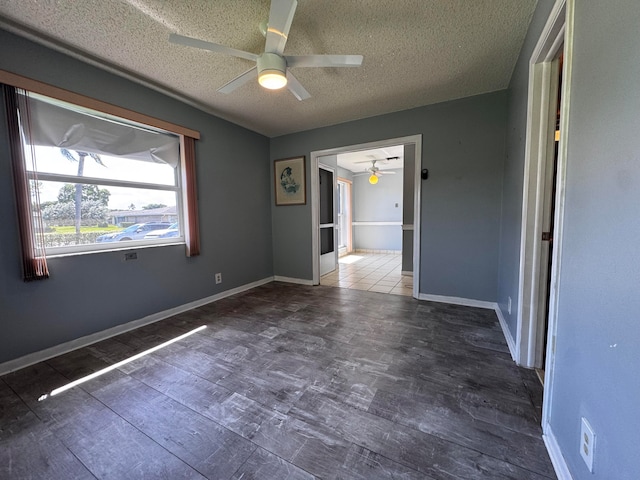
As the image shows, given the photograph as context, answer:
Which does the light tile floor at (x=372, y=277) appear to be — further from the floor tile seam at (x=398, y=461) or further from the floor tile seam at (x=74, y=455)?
the floor tile seam at (x=74, y=455)

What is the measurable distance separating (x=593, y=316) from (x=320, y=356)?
5.33 ft

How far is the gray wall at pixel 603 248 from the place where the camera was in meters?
0.69

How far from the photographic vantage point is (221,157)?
3426mm

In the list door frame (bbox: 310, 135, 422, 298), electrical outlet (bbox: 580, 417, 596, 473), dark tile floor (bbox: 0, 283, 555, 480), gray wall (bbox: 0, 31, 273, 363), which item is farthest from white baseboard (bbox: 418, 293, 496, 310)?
gray wall (bbox: 0, 31, 273, 363)

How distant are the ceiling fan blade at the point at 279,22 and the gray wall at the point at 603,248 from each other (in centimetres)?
132

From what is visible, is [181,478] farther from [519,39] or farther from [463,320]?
[519,39]

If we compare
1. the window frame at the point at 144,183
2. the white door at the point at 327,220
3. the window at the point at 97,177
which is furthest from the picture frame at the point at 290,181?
the window at the point at 97,177

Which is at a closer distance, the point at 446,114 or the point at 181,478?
the point at 181,478

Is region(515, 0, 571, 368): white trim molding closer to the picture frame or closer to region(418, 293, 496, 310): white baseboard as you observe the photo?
region(418, 293, 496, 310): white baseboard

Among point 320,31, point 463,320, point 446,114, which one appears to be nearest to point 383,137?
point 446,114

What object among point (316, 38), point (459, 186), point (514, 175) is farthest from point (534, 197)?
point (316, 38)

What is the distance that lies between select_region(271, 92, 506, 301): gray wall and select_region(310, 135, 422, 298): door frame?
6cm

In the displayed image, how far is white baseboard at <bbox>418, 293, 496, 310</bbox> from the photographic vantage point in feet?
9.62

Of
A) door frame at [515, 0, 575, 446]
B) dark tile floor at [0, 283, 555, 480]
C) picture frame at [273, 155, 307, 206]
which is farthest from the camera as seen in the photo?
picture frame at [273, 155, 307, 206]
